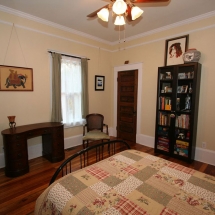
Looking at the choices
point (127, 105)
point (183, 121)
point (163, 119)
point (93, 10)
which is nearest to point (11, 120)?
point (93, 10)

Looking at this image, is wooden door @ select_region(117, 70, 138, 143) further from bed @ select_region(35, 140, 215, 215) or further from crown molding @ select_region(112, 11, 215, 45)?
bed @ select_region(35, 140, 215, 215)

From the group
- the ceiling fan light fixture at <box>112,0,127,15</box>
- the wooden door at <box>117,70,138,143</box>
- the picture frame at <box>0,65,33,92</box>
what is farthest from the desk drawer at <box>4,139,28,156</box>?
the wooden door at <box>117,70,138,143</box>

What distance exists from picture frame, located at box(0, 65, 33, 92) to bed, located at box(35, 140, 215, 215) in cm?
224

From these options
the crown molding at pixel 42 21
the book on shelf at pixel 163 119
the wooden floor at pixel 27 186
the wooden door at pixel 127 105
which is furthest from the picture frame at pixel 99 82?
the wooden floor at pixel 27 186

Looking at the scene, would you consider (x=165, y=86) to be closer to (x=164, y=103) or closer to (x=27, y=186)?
(x=164, y=103)

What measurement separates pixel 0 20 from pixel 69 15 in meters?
1.24

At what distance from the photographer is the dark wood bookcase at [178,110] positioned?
2.87m

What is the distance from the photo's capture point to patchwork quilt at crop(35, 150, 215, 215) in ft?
3.51

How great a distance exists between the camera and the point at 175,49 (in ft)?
10.6

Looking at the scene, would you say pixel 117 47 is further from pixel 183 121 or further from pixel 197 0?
pixel 183 121

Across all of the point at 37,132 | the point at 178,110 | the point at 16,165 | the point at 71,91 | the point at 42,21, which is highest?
the point at 42,21

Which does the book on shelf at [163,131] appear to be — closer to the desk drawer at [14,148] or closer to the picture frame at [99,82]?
the picture frame at [99,82]

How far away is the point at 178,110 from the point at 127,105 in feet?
5.06

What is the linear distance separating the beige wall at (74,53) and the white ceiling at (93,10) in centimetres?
18
